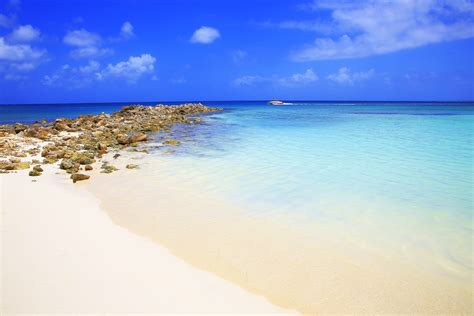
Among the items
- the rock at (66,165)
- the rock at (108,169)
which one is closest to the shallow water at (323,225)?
the rock at (108,169)

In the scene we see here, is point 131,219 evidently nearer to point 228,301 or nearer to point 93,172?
point 228,301

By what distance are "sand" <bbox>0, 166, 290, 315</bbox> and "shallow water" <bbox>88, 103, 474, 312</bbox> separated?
25cm

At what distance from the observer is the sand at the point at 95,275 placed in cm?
287

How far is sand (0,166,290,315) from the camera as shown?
2.87 metres

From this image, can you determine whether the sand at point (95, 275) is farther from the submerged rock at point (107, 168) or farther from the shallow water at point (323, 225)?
the submerged rock at point (107, 168)

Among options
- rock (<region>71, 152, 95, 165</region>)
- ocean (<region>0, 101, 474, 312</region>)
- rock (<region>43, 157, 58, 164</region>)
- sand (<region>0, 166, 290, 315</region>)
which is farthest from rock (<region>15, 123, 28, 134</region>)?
sand (<region>0, 166, 290, 315</region>)

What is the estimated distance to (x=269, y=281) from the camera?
3.31m

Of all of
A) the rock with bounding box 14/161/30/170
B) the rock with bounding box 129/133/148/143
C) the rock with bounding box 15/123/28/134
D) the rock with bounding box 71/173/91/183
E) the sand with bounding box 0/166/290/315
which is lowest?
the sand with bounding box 0/166/290/315

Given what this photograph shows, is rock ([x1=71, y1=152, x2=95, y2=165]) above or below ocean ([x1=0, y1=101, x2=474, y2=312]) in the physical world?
above

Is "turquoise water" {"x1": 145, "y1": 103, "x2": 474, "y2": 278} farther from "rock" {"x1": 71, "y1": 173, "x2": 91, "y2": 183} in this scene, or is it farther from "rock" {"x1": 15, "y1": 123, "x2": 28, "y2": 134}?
"rock" {"x1": 15, "y1": 123, "x2": 28, "y2": 134}

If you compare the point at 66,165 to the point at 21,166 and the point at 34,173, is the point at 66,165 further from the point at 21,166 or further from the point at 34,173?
the point at 21,166

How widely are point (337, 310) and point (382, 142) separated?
11483 millimetres

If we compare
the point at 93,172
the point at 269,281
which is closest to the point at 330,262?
the point at 269,281

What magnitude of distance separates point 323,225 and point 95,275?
120 inches
